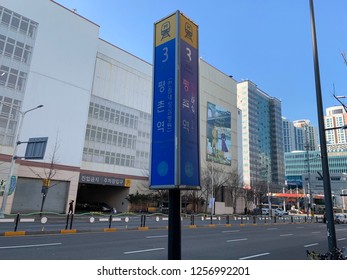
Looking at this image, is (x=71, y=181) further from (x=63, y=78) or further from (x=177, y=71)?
(x=177, y=71)

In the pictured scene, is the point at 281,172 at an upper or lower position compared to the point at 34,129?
upper

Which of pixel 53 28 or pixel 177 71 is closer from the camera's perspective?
pixel 177 71

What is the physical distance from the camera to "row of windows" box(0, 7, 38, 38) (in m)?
35.6

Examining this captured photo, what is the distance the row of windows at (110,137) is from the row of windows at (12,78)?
12.1m

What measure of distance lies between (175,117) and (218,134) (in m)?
65.1

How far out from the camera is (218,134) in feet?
224

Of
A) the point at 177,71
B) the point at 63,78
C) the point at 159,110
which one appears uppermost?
the point at 63,78

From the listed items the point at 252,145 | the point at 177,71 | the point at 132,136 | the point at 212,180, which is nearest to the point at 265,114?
the point at 252,145

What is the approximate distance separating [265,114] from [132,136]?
4518 inches

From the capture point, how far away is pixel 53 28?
133ft

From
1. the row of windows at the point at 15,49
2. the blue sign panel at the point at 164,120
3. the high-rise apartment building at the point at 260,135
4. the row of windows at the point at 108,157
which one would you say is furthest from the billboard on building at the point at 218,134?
the high-rise apartment building at the point at 260,135

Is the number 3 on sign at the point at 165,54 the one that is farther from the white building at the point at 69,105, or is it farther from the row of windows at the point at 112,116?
the row of windows at the point at 112,116

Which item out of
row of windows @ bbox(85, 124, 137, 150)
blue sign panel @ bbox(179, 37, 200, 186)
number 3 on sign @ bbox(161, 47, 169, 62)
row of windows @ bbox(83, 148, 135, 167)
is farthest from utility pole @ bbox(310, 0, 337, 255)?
row of windows @ bbox(85, 124, 137, 150)

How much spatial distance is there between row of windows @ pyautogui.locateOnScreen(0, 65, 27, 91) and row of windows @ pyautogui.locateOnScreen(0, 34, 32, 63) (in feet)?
5.71
